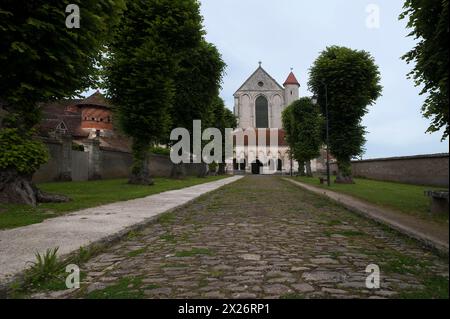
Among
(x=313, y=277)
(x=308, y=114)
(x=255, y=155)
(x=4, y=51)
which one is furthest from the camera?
(x=255, y=155)

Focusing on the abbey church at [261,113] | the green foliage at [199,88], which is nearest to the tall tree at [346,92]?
the green foliage at [199,88]

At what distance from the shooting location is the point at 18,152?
10336 millimetres

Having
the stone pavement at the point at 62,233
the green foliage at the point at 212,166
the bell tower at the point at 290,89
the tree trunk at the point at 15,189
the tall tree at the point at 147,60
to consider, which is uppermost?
the bell tower at the point at 290,89

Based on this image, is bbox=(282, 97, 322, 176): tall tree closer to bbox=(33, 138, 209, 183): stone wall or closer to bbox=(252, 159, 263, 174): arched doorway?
bbox=(33, 138, 209, 183): stone wall

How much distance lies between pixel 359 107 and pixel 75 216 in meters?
23.1

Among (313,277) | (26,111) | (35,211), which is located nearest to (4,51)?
(26,111)

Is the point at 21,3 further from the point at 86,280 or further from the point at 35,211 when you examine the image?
the point at 86,280

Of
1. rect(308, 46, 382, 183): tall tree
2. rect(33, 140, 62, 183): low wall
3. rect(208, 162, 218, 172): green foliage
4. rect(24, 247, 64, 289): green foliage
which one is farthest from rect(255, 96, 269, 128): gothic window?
rect(24, 247, 64, 289): green foliage

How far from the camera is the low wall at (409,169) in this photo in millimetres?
23406

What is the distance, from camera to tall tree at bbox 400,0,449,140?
331 inches

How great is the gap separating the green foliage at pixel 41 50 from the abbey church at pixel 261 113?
68.4 meters

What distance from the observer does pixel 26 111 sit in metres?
11.0

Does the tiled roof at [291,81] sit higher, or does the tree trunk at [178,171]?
the tiled roof at [291,81]

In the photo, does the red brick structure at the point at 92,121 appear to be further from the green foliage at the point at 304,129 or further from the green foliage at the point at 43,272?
the green foliage at the point at 43,272
